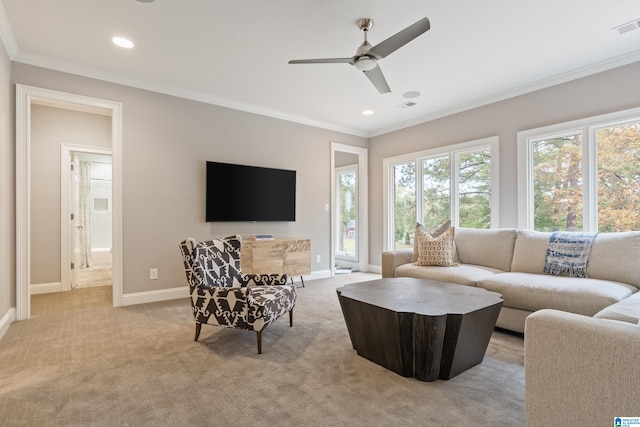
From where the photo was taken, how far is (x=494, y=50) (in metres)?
3.11

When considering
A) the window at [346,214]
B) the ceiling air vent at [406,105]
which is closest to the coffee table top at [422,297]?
the ceiling air vent at [406,105]

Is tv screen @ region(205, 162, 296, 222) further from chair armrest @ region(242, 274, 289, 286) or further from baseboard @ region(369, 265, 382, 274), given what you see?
baseboard @ region(369, 265, 382, 274)

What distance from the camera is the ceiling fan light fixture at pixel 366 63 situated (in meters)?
2.49

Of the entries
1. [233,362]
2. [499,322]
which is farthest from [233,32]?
[499,322]

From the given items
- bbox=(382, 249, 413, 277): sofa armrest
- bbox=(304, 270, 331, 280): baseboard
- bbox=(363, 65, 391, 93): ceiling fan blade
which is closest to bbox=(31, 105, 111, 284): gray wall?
bbox=(304, 270, 331, 280): baseboard

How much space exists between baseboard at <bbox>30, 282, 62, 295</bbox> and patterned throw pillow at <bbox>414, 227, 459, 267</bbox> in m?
4.95

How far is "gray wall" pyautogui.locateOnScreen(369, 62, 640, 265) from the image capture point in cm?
332

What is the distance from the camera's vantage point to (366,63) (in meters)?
2.53

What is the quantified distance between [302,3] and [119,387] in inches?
114

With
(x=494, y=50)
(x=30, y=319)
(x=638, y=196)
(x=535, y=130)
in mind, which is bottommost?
(x=30, y=319)

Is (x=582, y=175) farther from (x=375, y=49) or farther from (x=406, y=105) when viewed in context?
(x=375, y=49)

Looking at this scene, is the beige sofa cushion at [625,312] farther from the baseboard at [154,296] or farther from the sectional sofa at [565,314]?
the baseboard at [154,296]

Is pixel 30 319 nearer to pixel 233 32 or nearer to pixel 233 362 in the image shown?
pixel 233 362

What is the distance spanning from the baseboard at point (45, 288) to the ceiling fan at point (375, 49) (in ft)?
15.2
